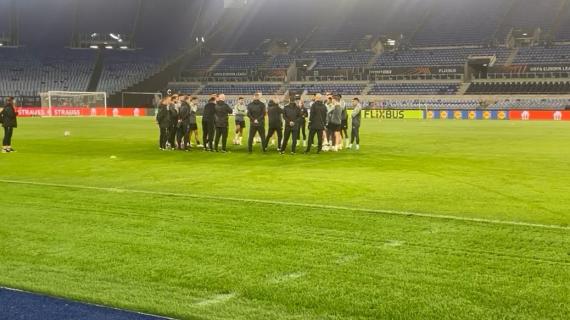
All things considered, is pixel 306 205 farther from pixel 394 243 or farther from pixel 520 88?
pixel 520 88

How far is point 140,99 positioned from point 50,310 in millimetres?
70758

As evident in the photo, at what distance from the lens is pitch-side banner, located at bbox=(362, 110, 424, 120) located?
58.2m

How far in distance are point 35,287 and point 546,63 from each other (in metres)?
62.7

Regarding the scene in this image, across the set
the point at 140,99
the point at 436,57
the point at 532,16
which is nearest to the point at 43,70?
the point at 140,99

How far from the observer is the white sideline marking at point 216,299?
5.75m

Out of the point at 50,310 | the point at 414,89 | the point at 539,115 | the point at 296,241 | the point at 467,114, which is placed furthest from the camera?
the point at 414,89

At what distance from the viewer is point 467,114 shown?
5734 cm

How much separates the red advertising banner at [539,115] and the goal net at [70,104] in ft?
127

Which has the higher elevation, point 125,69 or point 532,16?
point 532,16

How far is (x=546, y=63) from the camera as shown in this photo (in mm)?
62156

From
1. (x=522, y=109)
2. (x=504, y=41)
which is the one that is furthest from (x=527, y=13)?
(x=522, y=109)

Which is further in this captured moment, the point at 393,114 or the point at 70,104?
the point at 70,104

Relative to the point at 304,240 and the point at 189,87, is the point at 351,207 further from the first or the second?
the point at 189,87

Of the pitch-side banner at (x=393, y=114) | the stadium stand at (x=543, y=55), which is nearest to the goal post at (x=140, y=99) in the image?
the pitch-side banner at (x=393, y=114)
